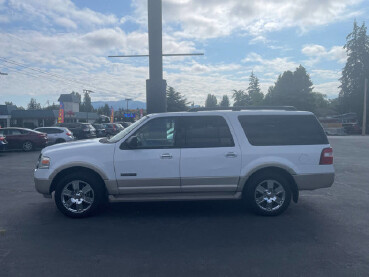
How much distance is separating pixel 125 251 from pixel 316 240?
274 centimetres

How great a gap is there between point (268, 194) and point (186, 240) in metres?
1.89

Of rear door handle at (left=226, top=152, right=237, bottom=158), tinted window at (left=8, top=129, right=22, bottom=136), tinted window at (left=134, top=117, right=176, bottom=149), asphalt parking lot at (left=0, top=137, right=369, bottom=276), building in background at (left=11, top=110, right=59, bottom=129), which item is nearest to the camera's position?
asphalt parking lot at (left=0, top=137, right=369, bottom=276)

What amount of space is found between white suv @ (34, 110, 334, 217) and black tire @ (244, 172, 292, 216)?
0.06 ft

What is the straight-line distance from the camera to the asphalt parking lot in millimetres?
3885

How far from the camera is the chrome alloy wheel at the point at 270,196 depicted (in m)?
5.79

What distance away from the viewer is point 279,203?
581 cm

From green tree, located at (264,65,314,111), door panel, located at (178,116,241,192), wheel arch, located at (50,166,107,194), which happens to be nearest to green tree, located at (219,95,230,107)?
green tree, located at (264,65,314,111)

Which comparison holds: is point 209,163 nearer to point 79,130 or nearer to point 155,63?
point 155,63

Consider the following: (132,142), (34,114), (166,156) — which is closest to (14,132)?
(132,142)

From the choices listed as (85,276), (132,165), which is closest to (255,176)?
(132,165)

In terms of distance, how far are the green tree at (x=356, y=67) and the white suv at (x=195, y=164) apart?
2431 inches

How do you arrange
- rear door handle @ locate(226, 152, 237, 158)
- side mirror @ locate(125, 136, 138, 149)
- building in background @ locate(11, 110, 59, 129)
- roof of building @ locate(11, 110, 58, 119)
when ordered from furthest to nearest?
roof of building @ locate(11, 110, 58, 119) → building in background @ locate(11, 110, 59, 129) → rear door handle @ locate(226, 152, 237, 158) → side mirror @ locate(125, 136, 138, 149)

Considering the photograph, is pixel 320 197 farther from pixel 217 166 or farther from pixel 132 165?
pixel 132 165

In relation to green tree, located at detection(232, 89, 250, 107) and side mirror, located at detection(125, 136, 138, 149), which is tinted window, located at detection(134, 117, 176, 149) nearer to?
side mirror, located at detection(125, 136, 138, 149)
